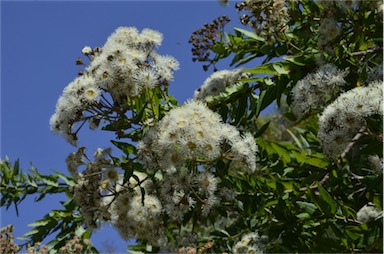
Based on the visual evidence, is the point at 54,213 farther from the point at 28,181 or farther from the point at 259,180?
the point at 259,180

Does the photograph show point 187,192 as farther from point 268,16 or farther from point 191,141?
point 268,16

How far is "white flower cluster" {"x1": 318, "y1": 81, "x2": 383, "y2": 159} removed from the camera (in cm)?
229

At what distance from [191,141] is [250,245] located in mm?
1029

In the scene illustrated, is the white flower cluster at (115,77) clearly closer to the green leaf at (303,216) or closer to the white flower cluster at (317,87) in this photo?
the white flower cluster at (317,87)

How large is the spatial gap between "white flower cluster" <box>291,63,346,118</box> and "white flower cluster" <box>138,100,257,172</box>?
31 cm

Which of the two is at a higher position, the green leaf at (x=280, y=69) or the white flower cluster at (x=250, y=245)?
the green leaf at (x=280, y=69)

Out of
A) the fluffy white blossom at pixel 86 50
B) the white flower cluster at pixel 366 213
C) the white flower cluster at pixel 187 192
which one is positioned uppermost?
the fluffy white blossom at pixel 86 50

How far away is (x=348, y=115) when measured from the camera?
7.62 feet

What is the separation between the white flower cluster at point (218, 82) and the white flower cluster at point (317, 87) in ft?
2.46

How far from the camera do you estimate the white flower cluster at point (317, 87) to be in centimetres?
273

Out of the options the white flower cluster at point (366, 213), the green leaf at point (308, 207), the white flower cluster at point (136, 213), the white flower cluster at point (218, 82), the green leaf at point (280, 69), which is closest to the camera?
the white flower cluster at point (136, 213)

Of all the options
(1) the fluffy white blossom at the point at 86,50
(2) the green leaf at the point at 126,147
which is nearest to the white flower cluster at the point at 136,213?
(2) the green leaf at the point at 126,147

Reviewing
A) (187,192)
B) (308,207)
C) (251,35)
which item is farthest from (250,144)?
(251,35)

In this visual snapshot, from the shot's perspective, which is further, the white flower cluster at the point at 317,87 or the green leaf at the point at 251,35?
the green leaf at the point at 251,35
